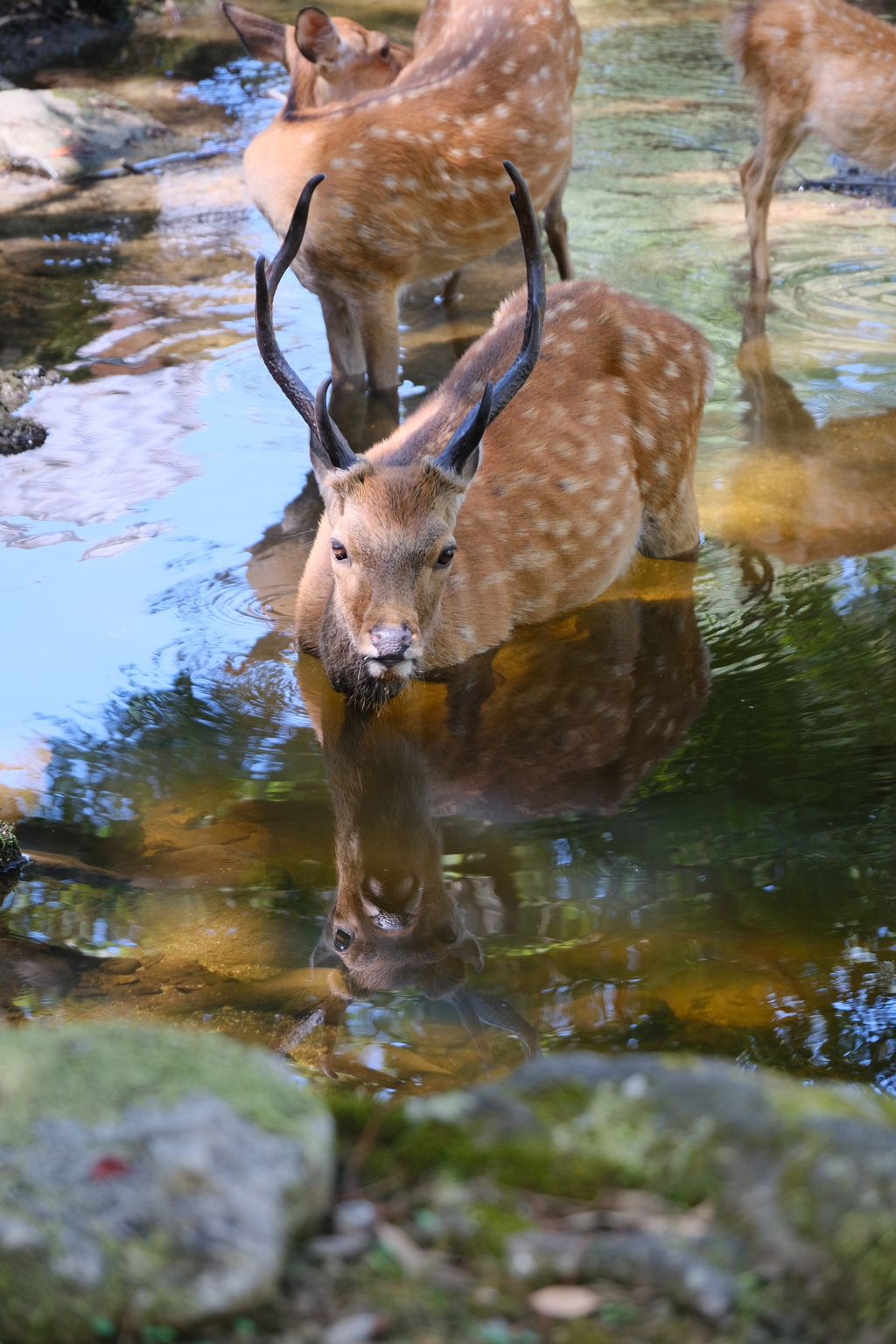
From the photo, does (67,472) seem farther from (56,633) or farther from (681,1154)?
(681,1154)

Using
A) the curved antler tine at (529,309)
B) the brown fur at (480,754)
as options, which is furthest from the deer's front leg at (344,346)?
the curved antler tine at (529,309)

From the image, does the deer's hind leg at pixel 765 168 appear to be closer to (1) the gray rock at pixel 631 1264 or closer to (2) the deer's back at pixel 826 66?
(2) the deer's back at pixel 826 66

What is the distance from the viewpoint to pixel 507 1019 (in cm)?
291

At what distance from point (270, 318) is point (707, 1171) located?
3.20 m

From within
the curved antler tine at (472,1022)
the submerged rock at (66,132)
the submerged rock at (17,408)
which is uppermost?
the submerged rock at (66,132)

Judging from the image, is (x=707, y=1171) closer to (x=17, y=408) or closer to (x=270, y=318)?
(x=270, y=318)

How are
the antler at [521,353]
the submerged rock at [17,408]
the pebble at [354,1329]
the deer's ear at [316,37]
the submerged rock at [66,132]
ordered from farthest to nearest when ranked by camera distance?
1. the submerged rock at [66,132]
2. the deer's ear at [316,37]
3. the submerged rock at [17,408]
4. the antler at [521,353]
5. the pebble at [354,1329]

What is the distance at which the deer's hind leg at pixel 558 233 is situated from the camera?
741 cm

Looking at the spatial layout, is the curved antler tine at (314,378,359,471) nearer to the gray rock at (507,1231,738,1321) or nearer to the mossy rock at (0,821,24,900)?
the mossy rock at (0,821,24,900)

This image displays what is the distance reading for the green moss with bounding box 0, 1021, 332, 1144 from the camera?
1821 mm

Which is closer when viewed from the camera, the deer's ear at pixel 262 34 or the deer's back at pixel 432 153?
the deer's back at pixel 432 153

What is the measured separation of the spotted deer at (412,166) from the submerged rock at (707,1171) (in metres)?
5.03

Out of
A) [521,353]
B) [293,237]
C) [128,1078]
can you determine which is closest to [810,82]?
[521,353]

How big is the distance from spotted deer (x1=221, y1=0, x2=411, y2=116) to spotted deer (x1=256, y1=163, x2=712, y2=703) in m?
2.67
